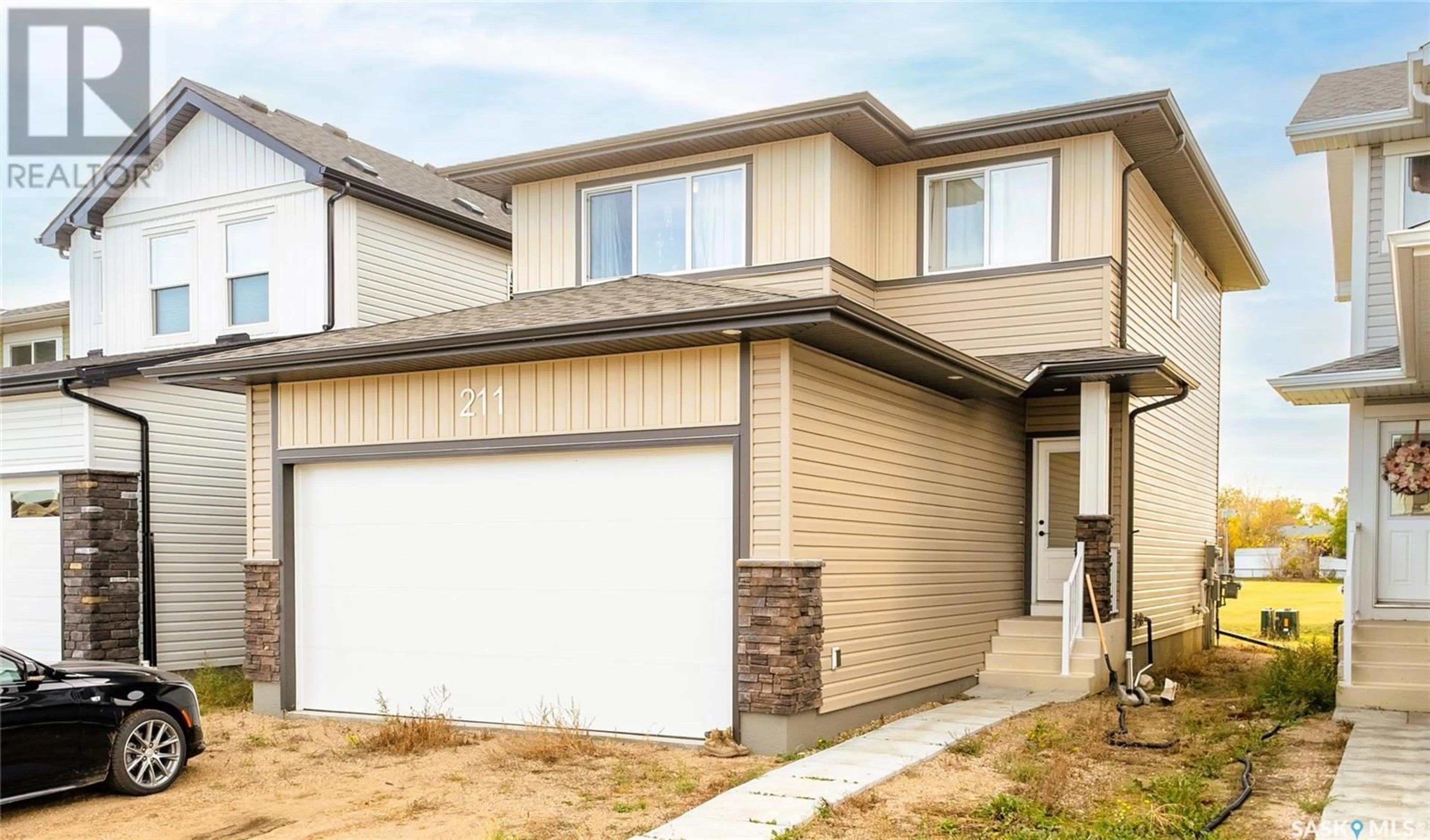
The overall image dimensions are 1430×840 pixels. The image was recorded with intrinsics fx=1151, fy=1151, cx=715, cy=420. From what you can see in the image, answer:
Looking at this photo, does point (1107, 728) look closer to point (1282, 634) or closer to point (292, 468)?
point (292, 468)

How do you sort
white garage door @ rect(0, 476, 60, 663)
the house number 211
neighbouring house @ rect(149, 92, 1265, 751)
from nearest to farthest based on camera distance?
Result: 1. neighbouring house @ rect(149, 92, 1265, 751)
2. the house number 211
3. white garage door @ rect(0, 476, 60, 663)

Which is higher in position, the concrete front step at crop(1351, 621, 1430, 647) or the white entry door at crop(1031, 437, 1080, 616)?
the white entry door at crop(1031, 437, 1080, 616)

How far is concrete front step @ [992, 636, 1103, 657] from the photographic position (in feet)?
39.6

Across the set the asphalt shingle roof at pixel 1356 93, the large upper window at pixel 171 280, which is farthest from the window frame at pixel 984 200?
the large upper window at pixel 171 280

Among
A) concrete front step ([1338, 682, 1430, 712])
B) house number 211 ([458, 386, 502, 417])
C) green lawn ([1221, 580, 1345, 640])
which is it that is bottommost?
green lawn ([1221, 580, 1345, 640])

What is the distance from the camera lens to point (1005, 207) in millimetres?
13023

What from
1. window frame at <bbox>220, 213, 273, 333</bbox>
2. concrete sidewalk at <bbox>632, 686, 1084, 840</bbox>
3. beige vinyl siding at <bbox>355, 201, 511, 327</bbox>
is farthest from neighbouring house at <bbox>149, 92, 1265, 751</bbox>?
window frame at <bbox>220, 213, 273, 333</bbox>

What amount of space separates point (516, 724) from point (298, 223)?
27.0 ft

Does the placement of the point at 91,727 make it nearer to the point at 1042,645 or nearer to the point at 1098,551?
the point at 1042,645

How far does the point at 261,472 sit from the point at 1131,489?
391 inches

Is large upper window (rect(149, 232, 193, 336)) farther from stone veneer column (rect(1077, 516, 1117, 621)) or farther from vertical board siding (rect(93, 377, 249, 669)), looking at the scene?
stone veneer column (rect(1077, 516, 1117, 621))

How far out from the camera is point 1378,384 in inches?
433

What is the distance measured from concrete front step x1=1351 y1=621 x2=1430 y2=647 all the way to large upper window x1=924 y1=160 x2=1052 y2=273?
4928 millimetres

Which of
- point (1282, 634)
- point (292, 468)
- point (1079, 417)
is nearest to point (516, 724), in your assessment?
point (292, 468)
